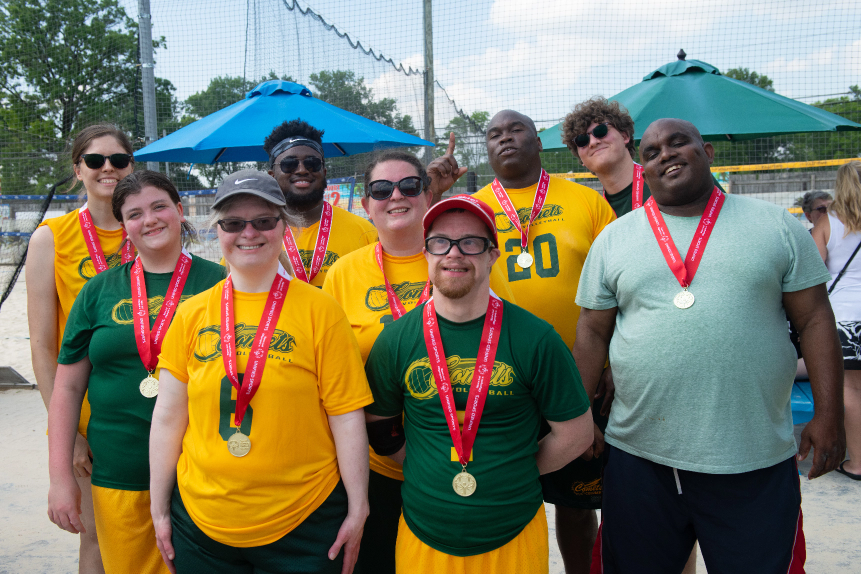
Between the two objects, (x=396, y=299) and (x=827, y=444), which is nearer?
(x=827, y=444)

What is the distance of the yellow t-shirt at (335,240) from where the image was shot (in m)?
3.23

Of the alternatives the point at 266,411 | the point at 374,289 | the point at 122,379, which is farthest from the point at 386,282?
the point at 122,379

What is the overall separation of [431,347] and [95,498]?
5.44 ft

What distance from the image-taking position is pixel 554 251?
3.02 m

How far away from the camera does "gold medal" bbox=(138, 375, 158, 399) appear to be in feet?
7.64

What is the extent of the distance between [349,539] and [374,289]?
1050 mm

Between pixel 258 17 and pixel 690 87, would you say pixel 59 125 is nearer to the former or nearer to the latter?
pixel 258 17

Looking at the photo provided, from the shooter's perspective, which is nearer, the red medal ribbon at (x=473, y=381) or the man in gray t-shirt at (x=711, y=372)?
the red medal ribbon at (x=473, y=381)

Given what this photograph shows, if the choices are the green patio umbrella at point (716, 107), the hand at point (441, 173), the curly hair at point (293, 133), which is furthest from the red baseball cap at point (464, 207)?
the green patio umbrella at point (716, 107)

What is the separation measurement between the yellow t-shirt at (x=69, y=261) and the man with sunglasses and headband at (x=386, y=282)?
1.26 m

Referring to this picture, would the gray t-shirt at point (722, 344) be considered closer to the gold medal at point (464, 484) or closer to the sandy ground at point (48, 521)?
the gold medal at point (464, 484)

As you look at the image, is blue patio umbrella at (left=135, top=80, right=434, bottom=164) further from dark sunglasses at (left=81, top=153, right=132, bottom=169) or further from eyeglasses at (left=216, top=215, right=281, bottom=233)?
eyeglasses at (left=216, top=215, right=281, bottom=233)

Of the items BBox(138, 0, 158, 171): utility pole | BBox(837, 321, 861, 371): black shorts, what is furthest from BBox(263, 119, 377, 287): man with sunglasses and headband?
BBox(138, 0, 158, 171): utility pole

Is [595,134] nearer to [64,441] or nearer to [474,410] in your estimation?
[474,410]
